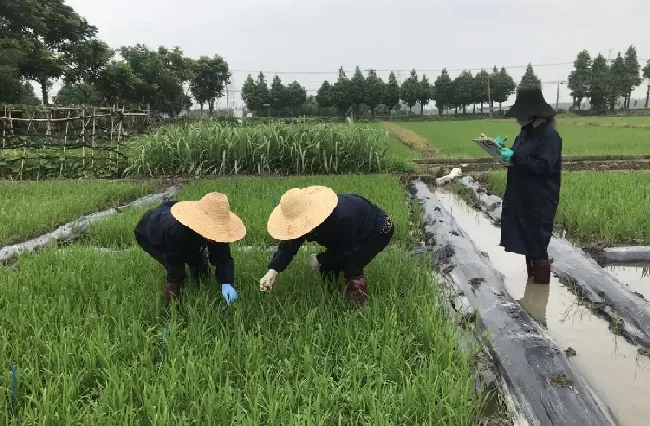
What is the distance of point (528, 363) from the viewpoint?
1.96m

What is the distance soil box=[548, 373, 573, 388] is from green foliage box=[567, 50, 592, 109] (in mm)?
45778

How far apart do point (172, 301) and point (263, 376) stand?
26.4 inches

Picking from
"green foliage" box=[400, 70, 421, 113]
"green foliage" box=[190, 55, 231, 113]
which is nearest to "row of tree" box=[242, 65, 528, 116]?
"green foliage" box=[400, 70, 421, 113]

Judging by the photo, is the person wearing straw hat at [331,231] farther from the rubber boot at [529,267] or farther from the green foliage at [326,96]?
the green foliage at [326,96]

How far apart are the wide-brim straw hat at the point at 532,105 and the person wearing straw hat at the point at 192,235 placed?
1.68 metres

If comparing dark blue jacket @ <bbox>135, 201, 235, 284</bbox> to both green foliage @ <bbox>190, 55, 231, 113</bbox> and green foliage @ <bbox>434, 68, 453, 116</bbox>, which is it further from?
green foliage @ <bbox>434, 68, 453, 116</bbox>

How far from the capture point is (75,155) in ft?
27.3

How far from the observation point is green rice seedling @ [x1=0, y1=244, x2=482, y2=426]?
1.56 meters

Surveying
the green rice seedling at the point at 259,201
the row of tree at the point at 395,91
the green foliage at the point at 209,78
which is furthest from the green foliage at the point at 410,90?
the green rice seedling at the point at 259,201

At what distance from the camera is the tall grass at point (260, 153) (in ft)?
26.0

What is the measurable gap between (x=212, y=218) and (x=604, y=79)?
44.8m

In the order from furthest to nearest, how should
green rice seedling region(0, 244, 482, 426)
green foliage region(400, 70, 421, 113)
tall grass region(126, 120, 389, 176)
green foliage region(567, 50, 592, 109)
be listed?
green foliage region(400, 70, 421, 113) → green foliage region(567, 50, 592, 109) → tall grass region(126, 120, 389, 176) → green rice seedling region(0, 244, 482, 426)

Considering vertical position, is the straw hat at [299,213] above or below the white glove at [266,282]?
above

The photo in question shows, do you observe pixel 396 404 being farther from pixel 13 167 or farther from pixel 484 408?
pixel 13 167
